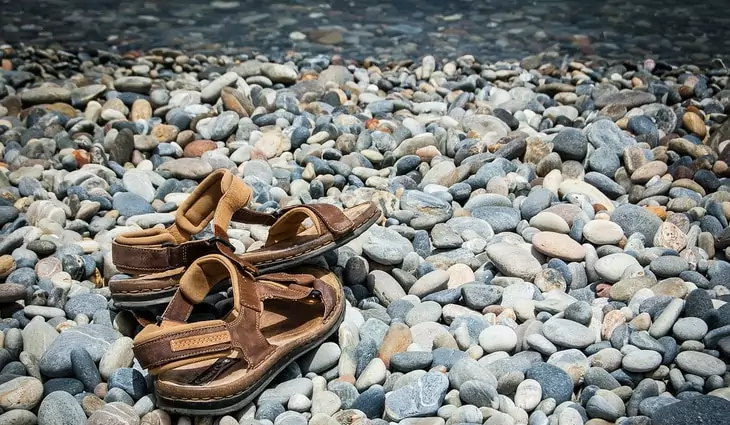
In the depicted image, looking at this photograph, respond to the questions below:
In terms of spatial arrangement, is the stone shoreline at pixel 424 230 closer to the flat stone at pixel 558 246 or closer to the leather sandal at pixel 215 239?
the flat stone at pixel 558 246

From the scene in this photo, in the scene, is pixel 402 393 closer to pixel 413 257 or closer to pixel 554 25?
pixel 413 257

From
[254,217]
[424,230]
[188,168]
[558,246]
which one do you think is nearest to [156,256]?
[254,217]

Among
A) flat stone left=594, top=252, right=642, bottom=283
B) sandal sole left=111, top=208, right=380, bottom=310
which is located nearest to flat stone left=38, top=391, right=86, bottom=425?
sandal sole left=111, top=208, right=380, bottom=310

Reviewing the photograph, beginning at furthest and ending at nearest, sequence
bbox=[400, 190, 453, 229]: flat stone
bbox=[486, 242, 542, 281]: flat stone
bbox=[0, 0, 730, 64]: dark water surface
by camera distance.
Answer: bbox=[0, 0, 730, 64]: dark water surface
bbox=[400, 190, 453, 229]: flat stone
bbox=[486, 242, 542, 281]: flat stone

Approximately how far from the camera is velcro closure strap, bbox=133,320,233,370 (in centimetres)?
210

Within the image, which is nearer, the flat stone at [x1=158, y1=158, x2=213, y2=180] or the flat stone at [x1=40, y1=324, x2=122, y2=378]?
the flat stone at [x1=40, y1=324, x2=122, y2=378]

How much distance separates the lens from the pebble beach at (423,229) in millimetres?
2242

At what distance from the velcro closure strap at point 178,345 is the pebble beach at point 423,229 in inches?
7.7

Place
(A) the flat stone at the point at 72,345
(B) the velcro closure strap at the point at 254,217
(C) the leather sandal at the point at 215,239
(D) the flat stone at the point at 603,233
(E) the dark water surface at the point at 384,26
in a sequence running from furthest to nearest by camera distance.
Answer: (E) the dark water surface at the point at 384,26 → (D) the flat stone at the point at 603,233 → (B) the velcro closure strap at the point at 254,217 → (C) the leather sandal at the point at 215,239 → (A) the flat stone at the point at 72,345

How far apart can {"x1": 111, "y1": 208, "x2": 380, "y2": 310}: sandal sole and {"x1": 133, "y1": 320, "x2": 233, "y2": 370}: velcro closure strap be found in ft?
1.31

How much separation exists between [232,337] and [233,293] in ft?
0.61

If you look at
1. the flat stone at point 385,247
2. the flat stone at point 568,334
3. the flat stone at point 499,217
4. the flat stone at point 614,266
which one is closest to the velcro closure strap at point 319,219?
the flat stone at point 385,247

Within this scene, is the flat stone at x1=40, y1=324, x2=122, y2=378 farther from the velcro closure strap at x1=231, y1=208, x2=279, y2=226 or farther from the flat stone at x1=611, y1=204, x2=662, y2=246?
the flat stone at x1=611, y1=204, x2=662, y2=246

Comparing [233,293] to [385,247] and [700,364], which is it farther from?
[700,364]
